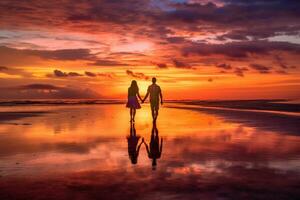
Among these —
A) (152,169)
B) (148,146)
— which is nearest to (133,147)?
(148,146)

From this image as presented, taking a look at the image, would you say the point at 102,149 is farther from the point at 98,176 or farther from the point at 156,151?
the point at 98,176

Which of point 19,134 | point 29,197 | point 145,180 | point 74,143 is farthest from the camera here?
point 19,134

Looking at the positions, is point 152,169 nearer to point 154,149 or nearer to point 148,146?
point 154,149

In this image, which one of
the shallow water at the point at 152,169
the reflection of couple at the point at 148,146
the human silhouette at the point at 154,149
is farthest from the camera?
the reflection of couple at the point at 148,146

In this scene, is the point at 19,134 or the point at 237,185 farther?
the point at 19,134

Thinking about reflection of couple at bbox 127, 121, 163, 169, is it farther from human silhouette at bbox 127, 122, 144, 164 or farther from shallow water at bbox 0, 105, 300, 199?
shallow water at bbox 0, 105, 300, 199

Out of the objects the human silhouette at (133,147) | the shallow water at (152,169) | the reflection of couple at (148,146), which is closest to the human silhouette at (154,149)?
the reflection of couple at (148,146)

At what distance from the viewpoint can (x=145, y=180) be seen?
324 inches

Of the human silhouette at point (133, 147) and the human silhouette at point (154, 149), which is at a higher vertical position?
the human silhouette at point (133, 147)

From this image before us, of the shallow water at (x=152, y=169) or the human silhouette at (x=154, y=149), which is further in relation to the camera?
the human silhouette at (x=154, y=149)

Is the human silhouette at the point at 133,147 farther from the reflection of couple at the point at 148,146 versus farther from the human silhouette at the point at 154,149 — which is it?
the human silhouette at the point at 154,149

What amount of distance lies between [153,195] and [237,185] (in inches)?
72.1

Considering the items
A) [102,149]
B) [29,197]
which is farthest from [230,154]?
[29,197]

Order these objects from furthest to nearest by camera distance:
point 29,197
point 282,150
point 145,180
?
1. point 282,150
2. point 145,180
3. point 29,197
